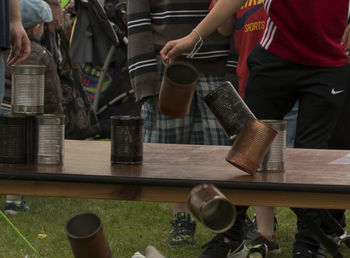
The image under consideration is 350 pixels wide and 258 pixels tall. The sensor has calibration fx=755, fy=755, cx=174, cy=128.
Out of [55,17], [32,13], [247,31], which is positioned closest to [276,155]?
[247,31]

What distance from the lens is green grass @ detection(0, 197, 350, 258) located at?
416cm

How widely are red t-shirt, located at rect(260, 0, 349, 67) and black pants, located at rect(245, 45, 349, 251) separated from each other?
0.04 metres

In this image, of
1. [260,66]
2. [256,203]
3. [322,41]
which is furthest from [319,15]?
[256,203]

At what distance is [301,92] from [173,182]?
1.40m

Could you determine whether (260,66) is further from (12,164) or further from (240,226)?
(12,164)

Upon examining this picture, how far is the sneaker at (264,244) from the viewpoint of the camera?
12.5 feet

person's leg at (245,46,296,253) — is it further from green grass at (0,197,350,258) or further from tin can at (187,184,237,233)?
tin can at (187,184,237,233)

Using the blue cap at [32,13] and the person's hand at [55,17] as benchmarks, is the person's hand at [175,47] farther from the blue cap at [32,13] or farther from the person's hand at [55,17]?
the person's hand at [55,17]

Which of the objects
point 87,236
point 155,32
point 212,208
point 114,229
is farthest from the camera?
point 114,229

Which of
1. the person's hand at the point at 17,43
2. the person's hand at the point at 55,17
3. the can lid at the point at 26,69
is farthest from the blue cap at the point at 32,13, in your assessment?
the can lid at the point at 26,69

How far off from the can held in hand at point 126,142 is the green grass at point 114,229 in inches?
68.3

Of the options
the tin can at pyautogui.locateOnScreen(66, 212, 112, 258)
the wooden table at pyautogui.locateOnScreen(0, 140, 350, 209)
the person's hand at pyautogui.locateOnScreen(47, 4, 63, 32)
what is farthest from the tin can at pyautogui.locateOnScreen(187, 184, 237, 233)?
the person's hand at pyautogui.locateOnScreen(47, 4, 63, 32)

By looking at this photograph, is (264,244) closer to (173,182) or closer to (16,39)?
(16,39)

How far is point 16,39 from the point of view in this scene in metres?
3.26
